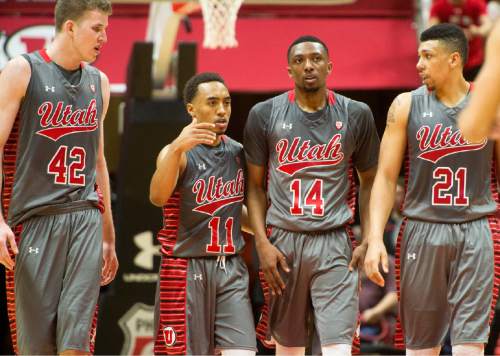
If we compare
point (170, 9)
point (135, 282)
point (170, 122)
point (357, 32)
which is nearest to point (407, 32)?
point (357, 32)

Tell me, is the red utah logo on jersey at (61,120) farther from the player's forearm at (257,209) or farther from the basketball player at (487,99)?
the basketball player at (487,99)

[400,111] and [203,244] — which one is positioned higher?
[400,111]

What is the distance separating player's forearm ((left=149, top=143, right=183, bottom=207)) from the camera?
590 cm

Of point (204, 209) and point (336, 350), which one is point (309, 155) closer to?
point (204, 209)

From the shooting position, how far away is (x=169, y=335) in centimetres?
Result: 608

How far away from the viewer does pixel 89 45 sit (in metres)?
5.52

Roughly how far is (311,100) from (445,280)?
1361 millimetres

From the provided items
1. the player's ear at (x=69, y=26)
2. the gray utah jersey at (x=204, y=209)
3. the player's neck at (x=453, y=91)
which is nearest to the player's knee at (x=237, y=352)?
the gray utah jersey at (x=204, y=209)

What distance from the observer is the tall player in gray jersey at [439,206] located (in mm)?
5844

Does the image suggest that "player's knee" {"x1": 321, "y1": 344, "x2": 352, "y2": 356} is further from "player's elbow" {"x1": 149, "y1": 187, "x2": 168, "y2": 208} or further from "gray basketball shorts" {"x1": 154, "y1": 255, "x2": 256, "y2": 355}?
"player's elbow" {"x1": 149, "y1": 187, "x2": 168, "y2": 208}

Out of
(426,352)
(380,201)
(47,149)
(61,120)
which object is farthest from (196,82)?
(426,352)

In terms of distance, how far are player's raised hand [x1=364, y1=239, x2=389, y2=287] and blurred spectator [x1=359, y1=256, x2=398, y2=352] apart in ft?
9.42

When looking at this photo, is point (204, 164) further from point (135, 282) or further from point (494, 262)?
point (135, 282)

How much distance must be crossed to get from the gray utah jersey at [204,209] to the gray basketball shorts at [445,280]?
1.07 metres
